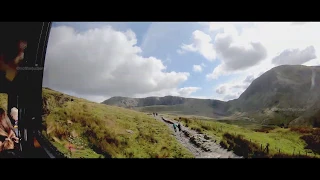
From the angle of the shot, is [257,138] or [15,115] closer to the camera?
[257,138]

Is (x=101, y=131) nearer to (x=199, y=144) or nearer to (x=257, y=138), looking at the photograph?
(x=199, y=144)

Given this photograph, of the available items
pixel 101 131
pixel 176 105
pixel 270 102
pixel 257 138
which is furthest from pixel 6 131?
pixel 270 102

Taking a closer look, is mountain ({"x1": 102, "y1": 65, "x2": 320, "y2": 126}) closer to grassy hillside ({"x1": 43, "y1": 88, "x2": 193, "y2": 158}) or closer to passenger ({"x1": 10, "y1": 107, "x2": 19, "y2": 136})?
grassy hillside ({"x1": 43, "y1": 88, "x2": 193, "y2": 158})

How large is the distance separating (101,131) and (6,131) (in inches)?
64.0

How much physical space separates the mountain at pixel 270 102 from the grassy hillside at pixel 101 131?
0.26 meters

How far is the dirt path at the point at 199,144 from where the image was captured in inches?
241

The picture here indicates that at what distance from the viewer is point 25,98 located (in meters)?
6.33

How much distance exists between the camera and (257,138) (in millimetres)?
6133

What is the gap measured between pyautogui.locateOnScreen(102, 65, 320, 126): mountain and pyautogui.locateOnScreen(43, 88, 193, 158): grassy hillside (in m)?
0.26

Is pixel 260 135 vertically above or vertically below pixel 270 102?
below

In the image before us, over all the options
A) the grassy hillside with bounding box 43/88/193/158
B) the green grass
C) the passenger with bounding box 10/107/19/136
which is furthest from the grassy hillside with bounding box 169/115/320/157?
the passenger with bounding box 10/107/19/136
